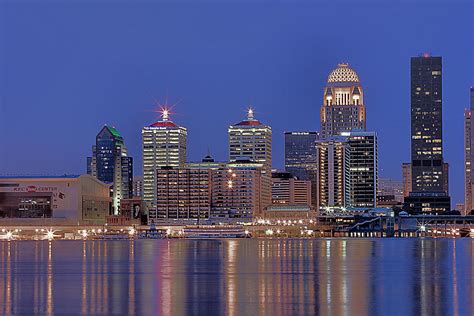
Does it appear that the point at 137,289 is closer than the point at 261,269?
Yes

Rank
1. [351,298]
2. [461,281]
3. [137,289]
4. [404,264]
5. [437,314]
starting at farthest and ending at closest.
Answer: [404,264]
[461,281]
[137,289]
[351,298]
[437,314]

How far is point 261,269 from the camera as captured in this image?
3711 inches

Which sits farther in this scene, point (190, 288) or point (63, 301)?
point (190, 288)

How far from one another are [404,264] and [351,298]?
4405 cm

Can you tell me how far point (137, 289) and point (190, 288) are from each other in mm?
3613

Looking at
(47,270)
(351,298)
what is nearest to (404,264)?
(47,270)

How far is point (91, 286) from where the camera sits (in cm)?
7412

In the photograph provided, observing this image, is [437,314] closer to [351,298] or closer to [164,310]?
[351,298]

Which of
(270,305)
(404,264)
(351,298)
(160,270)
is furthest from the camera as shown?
(404,264)

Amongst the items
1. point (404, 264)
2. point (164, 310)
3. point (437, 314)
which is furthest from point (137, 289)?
point (404, 264)

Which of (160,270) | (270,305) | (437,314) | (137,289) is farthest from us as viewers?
(160,270)

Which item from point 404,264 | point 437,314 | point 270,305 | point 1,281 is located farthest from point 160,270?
point 437,314

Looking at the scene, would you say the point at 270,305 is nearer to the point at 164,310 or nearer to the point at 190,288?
the point at 164,310

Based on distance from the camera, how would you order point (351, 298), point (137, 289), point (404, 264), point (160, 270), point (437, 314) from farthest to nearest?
1. point (404, 264)
2. point (160, 270)
3. point (137, 289)
4. point (351, 298)
5. point (437, 314)
